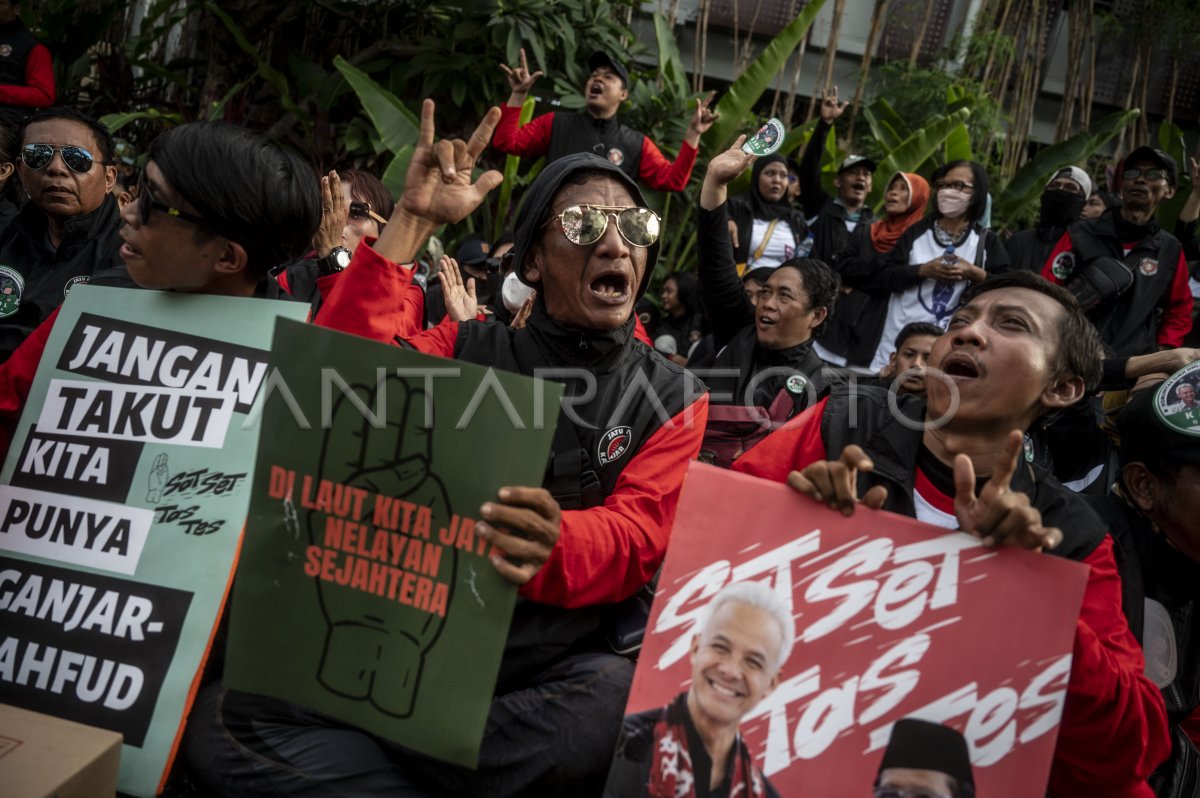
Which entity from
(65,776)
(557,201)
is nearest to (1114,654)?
(557,201)

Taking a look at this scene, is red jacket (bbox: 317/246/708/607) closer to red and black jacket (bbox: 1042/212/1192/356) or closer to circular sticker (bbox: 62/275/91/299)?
circular sticker (bbox: 62/275/91/299)

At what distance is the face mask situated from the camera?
5.52 metres

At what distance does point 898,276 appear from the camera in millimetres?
5621


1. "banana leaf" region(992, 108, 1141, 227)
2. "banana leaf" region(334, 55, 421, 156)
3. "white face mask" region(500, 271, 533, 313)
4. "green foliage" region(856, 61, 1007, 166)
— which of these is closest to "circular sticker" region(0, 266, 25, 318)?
"white face mask" region(500, 271, 533, 313)

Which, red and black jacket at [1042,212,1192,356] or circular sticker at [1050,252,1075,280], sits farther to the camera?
circular sticker at [1050,252,1075,280]

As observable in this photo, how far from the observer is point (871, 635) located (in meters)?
1.69

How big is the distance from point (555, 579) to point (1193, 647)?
1.64 m

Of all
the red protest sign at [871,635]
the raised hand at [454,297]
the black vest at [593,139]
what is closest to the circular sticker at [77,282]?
the raised hand at [454,297]

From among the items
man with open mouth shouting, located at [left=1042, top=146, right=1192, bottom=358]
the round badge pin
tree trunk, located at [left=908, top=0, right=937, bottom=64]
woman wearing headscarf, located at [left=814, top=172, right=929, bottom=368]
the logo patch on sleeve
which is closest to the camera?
the logo patch on sleeve

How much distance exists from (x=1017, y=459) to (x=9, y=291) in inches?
127

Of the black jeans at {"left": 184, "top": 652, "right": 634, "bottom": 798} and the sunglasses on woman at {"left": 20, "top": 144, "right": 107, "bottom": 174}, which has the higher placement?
the sunglasses on woman at {"left": 20, "top": 144, "right": 107, "bottom": 174}

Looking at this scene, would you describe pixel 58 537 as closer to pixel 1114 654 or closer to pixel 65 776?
pixel 65 776

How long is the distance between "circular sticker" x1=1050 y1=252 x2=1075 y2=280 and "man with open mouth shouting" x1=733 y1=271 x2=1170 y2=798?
3480 mm

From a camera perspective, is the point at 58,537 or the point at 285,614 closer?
the point at 285,614
